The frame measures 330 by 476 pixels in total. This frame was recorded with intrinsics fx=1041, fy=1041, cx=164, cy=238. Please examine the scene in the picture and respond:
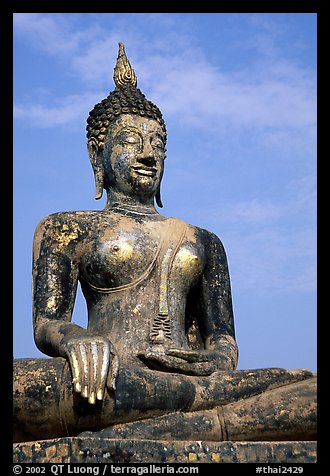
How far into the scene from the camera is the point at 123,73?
31.9 feet

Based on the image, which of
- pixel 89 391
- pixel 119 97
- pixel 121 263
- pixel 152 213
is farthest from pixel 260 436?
pixel 119 97

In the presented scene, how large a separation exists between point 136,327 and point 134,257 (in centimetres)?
61

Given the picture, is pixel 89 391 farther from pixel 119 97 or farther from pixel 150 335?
pixel 119 97

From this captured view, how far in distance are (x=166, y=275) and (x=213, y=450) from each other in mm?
1967

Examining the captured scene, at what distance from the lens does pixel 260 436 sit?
7488mm

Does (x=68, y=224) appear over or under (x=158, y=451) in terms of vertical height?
over

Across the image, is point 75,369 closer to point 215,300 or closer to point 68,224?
point 68,224

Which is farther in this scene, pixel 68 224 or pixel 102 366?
pixel 68 224

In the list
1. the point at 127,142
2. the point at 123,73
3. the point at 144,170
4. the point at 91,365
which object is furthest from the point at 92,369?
the point at 123,73

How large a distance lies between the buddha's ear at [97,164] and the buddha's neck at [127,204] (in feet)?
0.48

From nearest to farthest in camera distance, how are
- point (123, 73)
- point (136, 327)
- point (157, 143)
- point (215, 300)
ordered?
point (136, 327) < point (215, 300) < point (157, 143) < point (123, 73)

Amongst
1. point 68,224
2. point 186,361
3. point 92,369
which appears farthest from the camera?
point 68,224

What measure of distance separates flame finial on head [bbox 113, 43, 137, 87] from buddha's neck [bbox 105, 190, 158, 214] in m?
1.09

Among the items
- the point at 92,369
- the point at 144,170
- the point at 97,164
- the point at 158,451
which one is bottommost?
the point at 158,451
